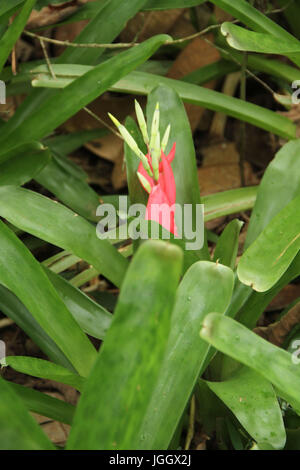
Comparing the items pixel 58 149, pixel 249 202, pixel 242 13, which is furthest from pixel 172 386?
pixel 58 149

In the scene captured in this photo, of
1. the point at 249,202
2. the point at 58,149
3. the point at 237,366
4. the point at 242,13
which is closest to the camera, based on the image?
the point at 237,366

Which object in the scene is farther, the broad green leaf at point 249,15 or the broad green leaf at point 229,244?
the broad green leaf at point 249,15

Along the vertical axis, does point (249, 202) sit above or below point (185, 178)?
below

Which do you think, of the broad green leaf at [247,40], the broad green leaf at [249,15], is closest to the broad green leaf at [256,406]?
the broad green leaf at [247,40]

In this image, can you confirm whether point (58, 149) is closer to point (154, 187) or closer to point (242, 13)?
point (242, 13)

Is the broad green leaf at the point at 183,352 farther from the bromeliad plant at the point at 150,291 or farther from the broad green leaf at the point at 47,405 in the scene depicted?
the broad green leaf at the point at 47,405

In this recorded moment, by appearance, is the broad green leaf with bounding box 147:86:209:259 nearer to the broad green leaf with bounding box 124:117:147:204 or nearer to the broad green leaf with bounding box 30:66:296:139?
the broad green leaf with bounding box 124:117:147:204

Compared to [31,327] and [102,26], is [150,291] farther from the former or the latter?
[102,26]
